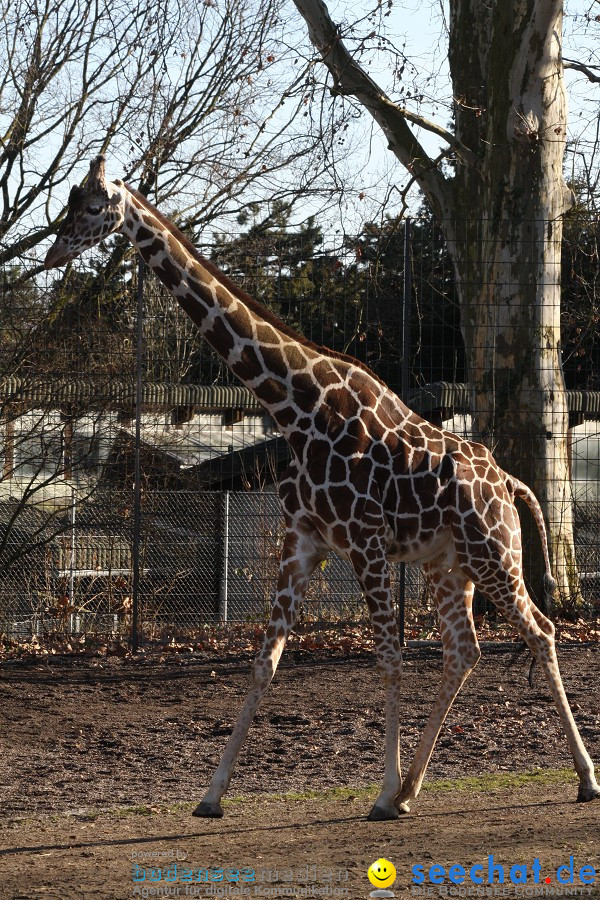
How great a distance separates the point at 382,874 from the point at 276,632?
1.52 meters

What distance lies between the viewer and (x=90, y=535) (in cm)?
1077

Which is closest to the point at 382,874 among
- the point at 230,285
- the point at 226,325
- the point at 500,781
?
the point at 500,781

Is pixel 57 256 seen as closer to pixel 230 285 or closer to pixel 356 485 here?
pixel 230 285

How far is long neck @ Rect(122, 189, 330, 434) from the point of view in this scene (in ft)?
17.7

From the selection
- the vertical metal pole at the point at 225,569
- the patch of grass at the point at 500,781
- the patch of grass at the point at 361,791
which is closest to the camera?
the patch of grass at the point at 361,791

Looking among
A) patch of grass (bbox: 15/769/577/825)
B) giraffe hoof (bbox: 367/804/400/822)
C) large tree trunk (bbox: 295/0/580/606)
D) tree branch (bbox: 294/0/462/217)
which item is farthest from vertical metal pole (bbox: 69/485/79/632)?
giraffe hoof (bbox: 367/804/400/822)

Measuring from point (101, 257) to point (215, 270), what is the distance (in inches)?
238

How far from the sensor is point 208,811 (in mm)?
4812

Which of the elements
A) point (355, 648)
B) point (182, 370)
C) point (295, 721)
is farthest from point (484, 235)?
point (295, 721)

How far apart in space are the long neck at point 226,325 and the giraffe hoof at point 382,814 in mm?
1866

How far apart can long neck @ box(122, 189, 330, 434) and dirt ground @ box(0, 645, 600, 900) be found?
6.50ft

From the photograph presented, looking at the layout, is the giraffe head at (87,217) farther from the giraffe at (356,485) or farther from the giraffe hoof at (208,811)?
the giraffe hoof at (208,811)

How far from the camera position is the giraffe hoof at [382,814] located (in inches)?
192

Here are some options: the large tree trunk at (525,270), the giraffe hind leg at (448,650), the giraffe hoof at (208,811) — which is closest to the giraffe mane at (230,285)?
the giraffe hind leg at (448,650)
